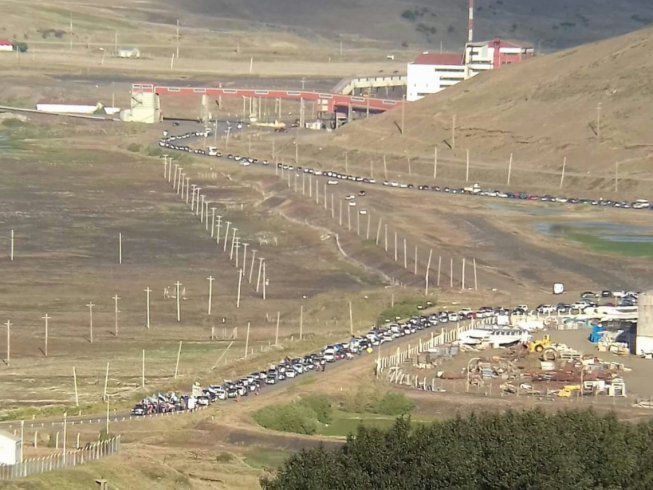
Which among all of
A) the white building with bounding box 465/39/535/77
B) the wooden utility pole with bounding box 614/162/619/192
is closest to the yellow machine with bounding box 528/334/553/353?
the wooden utility pole with bounding box 614/162/619/192

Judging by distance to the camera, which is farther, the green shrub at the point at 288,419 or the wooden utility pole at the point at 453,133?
the wooden utility pole at the point at 453,133

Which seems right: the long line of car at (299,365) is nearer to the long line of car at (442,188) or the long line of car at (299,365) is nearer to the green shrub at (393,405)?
the green shrub at (393,405)

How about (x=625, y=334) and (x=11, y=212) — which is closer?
(x=625, y=334)

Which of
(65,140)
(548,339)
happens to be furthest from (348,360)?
(65,140)

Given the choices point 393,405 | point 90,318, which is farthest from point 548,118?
point 393,405

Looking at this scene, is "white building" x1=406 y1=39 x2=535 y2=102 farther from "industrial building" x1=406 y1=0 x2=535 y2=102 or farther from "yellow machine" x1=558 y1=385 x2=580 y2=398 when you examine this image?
"yellow machine" x1=558 y1=385 x2=580 y2=398

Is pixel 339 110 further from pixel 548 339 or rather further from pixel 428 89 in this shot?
pixel 548 339

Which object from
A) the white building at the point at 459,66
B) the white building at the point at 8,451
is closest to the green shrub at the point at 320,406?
the white building at the point at 8,451
